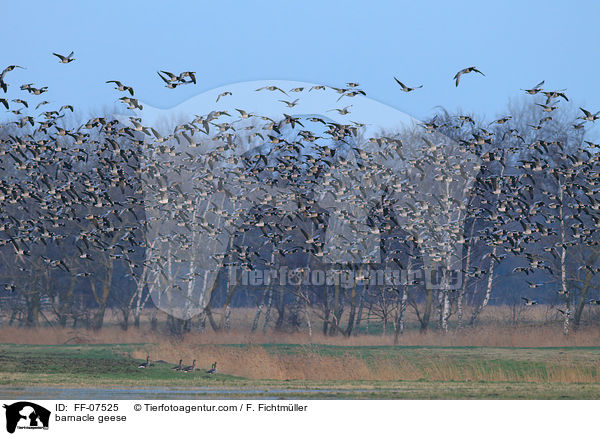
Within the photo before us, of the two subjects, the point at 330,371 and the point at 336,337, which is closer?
the point at 330,371

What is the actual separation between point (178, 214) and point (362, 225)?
34.4 feet

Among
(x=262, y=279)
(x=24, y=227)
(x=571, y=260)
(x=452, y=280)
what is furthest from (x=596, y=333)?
(x=24, y=227)

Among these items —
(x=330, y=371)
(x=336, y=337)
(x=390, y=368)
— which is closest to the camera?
(x=330, y=371)
